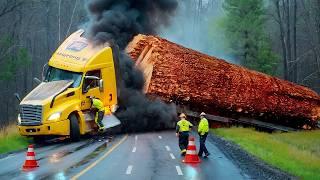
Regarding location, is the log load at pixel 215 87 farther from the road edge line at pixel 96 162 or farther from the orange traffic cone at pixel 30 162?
the orange traffic cone at pixel 30 162

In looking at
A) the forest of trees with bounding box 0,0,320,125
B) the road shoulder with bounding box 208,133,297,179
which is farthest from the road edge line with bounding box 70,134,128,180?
the forest of trees with bounding box 0,0,320,125

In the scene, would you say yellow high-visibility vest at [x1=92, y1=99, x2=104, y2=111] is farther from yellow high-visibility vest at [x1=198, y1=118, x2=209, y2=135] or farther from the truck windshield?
yellow high-visibility vest at [x1=198, y1=118, x2=209, y2=135]

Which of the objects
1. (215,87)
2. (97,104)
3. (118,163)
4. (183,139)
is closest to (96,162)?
(118,163)

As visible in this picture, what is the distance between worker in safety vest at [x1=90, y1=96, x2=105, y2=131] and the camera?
22684 millimetres

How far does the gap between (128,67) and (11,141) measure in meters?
7.79

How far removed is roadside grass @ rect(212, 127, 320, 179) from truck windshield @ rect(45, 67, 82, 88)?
25.2 ft

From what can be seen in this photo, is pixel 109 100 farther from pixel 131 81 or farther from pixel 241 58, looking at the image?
pixel 241 58

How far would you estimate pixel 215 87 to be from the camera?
92.5 ft

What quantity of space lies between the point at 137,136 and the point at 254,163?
989cm

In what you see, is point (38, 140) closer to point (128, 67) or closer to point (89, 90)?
point (89, 90)

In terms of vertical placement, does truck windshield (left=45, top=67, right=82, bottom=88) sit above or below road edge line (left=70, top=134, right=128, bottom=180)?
above

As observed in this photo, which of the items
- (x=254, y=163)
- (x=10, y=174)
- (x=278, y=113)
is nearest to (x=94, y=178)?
(x=10, y=174)

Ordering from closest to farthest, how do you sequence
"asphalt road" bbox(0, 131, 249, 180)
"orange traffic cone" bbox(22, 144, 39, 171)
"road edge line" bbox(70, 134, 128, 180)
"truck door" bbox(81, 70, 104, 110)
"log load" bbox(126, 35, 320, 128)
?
"road edge line" bbox(70, 134, 128, 180)
"asphalt road" bbox(0, 131, 249, 180)
"orange traffic cone" bbox(22, 144, 39, 171)
"truck door" bbox(81, 70, 104, 110)
"log load" bbox(126, 35, 320, 128)

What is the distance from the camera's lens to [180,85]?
2711cm
